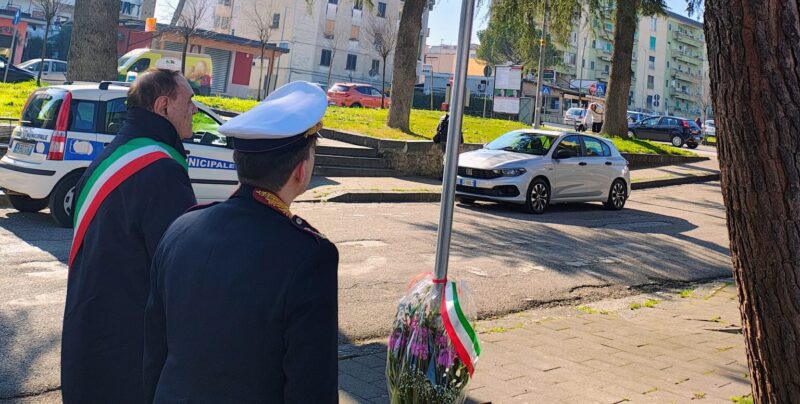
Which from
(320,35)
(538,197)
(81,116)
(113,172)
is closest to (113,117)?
(81,116)

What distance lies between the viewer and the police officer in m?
1.92

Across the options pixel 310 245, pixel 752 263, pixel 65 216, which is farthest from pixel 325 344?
pixel 65 216

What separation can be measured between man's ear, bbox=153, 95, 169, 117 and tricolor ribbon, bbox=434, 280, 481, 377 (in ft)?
5.54

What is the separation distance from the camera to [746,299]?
336 cm

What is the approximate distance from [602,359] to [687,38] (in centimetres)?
11460

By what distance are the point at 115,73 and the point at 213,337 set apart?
50.1 ft

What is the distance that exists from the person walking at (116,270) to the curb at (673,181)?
19.9 m

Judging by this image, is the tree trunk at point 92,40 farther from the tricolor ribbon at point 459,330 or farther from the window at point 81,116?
the tricolor ribbon at point 459,330

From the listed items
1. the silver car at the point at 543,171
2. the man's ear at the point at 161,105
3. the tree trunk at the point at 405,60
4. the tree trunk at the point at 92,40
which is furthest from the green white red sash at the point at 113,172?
the tree trunk at the point at 405,60

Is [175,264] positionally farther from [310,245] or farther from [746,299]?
[746,299]

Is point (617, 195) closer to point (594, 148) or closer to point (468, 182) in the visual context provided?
point (594, 148)

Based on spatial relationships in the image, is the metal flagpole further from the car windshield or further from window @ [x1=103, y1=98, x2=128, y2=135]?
the car windshield

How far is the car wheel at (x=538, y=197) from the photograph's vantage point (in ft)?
48.7

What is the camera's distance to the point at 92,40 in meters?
15.5
